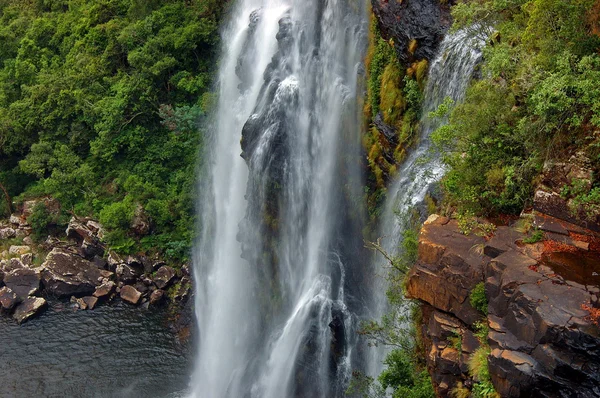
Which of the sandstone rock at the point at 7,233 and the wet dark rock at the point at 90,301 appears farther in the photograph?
the sandstone rock at the point at 7,233

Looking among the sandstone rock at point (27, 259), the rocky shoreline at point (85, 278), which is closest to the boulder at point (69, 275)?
the rocky shoreline at point (85, 278)

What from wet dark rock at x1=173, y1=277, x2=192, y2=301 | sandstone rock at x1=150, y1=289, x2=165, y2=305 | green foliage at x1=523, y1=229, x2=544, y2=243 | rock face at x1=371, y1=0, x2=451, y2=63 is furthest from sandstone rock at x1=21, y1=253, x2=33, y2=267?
green foliage at x1=523, y1=229, x2=544, y2=243

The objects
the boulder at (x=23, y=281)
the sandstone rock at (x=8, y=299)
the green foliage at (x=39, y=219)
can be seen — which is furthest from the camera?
the green foliage at (x=39, y=219)

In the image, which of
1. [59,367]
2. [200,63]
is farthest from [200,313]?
[200,63]

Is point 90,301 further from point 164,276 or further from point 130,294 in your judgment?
point 164,276

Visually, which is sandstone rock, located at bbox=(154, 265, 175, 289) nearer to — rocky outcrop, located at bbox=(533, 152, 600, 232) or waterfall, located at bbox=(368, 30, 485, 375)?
waterfall, located at bbox=(368, 30, 485, 375)

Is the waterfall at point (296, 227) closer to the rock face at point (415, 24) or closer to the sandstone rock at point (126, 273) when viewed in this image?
the rock face at point (415, 24)

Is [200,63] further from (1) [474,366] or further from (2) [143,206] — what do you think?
(1) [474,366]
